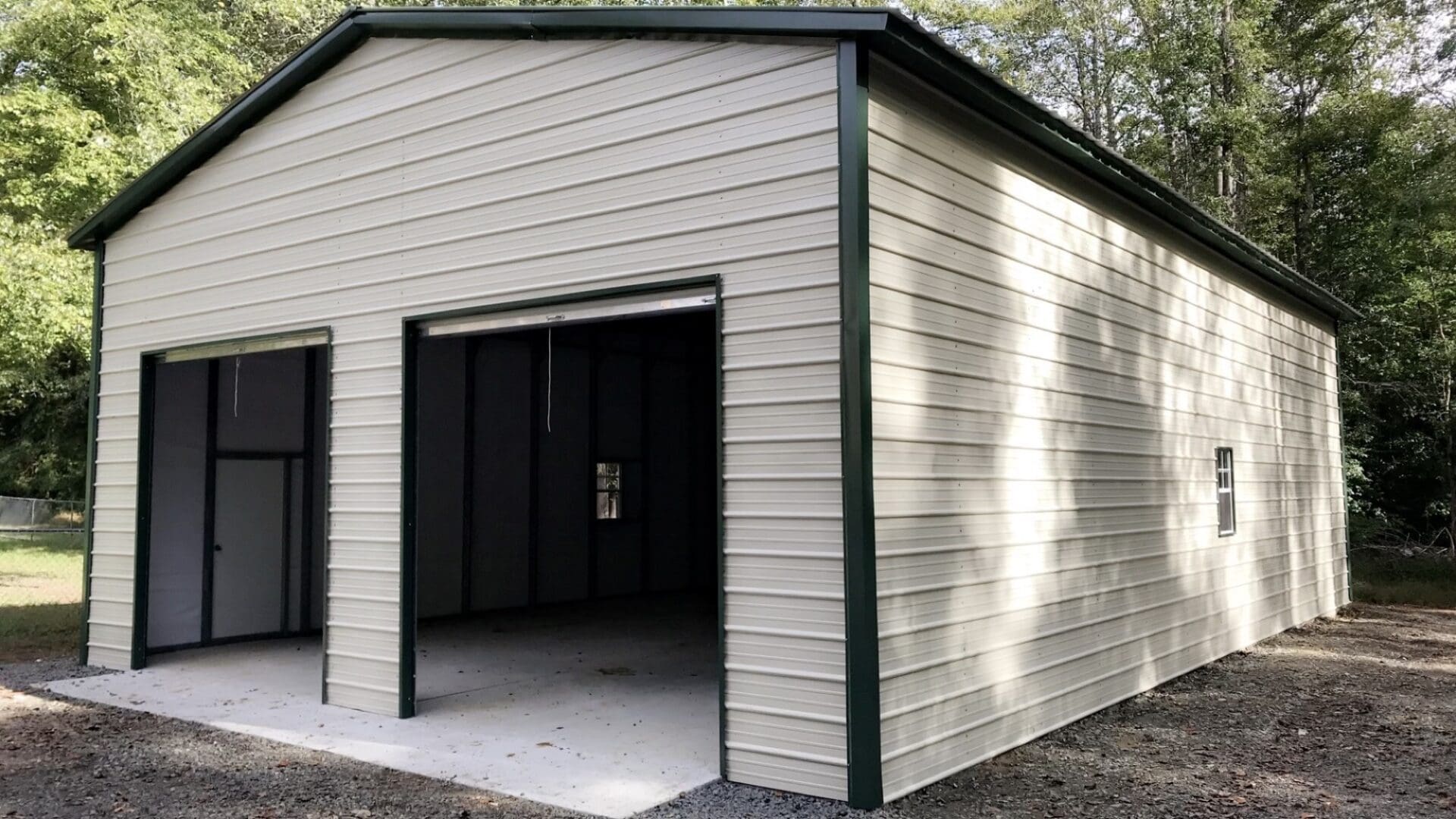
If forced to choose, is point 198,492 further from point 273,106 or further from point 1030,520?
point 1030,520

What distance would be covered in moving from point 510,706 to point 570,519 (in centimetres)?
672

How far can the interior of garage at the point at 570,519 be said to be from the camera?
330 inches

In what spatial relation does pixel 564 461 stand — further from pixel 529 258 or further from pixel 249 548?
pixel 529 258

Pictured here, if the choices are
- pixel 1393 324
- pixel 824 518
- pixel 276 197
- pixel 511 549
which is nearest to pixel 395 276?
pixel 276 197

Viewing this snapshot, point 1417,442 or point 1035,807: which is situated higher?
point 1417,442

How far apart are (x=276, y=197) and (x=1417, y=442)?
18.0m

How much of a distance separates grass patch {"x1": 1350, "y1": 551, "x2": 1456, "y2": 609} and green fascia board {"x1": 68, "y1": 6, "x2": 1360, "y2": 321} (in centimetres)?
712

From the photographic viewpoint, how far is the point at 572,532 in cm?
1371

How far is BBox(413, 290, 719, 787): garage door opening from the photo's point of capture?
6711 millimetres

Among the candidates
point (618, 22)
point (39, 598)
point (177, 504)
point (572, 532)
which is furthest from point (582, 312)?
point (39, 598)

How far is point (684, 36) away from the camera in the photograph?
18.2ft

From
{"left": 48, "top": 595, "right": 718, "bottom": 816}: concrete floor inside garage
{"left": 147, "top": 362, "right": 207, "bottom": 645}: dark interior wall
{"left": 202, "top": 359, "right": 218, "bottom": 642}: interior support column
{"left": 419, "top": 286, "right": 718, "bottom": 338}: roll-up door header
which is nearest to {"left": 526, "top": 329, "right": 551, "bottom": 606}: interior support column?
{"left": 48, "top": 595, "right": 718, "bottom": 816}: concrete floor inside garage

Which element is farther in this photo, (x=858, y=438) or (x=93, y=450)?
(x=93, y=450)

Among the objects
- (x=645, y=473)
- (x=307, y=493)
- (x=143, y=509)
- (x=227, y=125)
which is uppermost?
(x=227, y=125)
